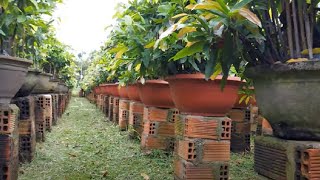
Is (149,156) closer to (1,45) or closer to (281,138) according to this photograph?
(1,45)

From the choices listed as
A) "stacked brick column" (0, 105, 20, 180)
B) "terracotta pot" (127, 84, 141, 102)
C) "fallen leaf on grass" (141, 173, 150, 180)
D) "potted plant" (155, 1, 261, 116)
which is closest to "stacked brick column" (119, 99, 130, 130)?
"terracotta pot" (127, 84, 141, 102)

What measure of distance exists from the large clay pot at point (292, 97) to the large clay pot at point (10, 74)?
1.48 meters

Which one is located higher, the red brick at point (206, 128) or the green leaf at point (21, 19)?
the green leaf at point (21, 19)

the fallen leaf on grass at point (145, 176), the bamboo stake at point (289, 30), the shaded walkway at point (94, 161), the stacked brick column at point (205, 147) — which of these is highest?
the bamboo stake at point (289, 30)

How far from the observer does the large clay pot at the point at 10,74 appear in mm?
2014

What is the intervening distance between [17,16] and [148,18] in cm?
93

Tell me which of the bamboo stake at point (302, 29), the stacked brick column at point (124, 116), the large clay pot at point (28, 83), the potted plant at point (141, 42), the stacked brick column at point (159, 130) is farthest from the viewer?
the stacked brick column at point (124, 116)

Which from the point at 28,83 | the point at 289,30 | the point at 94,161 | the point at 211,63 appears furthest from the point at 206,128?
the point at 28,83

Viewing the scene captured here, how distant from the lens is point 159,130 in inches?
132

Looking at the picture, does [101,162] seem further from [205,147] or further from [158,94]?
[205,147]

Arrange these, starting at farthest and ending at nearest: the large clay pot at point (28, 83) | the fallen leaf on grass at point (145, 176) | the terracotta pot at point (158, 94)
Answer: the terracotta pot at point (158, 94) → the large clay pot at point (28, 83) → the fallen leaf on grass at point (145, 176)

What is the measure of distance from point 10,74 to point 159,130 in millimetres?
1661

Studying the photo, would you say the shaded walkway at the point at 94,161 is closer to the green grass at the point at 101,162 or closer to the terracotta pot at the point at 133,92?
the green grass at the point at 101,162

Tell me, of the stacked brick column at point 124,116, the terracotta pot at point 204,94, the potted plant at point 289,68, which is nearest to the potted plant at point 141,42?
the terracotta pot at point 204,94
